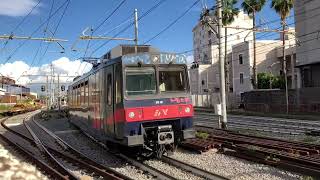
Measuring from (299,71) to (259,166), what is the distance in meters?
33.6

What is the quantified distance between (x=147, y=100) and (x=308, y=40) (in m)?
32.8

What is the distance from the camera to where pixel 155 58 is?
13359 mm

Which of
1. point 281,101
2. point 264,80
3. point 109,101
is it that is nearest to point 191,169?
point 109,101

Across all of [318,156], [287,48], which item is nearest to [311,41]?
[287,48]

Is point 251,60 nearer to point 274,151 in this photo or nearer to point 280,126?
point 280,126

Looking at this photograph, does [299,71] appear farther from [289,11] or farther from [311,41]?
[289,11]

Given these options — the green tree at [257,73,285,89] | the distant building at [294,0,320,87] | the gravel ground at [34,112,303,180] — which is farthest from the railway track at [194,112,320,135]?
the green tree at [257,73,285,89]

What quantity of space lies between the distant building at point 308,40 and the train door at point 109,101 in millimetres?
29738

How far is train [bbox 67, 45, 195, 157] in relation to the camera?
12.8 metres

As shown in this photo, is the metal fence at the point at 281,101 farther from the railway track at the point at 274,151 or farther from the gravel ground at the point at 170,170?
the gravel ground at the point at 170,170

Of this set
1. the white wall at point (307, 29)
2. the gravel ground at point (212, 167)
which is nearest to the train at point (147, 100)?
the gravel ground at point (212, 167)

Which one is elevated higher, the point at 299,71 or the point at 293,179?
the point at 299,71

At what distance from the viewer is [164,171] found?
12.2 metres

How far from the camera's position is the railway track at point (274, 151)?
37.3ft
